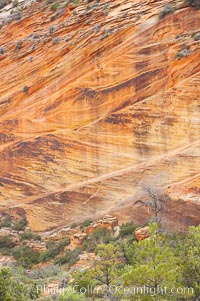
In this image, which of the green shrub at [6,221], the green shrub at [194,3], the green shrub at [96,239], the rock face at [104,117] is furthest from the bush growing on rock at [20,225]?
the green shrub at [194,3]

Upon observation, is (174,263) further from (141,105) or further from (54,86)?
(54,86)

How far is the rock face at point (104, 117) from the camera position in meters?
17.7

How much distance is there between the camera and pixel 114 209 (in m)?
18.0

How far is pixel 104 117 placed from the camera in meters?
19.3

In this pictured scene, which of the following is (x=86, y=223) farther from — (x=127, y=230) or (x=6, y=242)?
(x=6, y=242)

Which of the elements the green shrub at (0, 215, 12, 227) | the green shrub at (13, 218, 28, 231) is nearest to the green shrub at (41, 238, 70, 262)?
the green shrub at (13, 218, 28, 231)

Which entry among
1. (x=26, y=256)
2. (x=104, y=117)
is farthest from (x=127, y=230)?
(x=104, y=117)

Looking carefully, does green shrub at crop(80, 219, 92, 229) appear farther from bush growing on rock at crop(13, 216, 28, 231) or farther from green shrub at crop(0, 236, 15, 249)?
green shrub at crop(0, 236, 15, 249)

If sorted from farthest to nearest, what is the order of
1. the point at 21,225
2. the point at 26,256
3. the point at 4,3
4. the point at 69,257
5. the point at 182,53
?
the point at 4,3 → the point at 21,225 → the point at 182,53 → the point at 26,256 → the point at 69,257

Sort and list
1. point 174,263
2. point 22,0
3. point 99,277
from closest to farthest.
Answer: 1. point 174,263
2. point 99,277
3. point 22,0

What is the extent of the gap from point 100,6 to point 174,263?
1636 centimetres

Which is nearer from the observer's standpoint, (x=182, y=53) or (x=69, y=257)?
(x=69, y=257)

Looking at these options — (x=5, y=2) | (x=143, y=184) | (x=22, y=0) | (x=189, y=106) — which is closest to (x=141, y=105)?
(x=189, y=106)

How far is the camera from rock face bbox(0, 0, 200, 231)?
17672 mm
